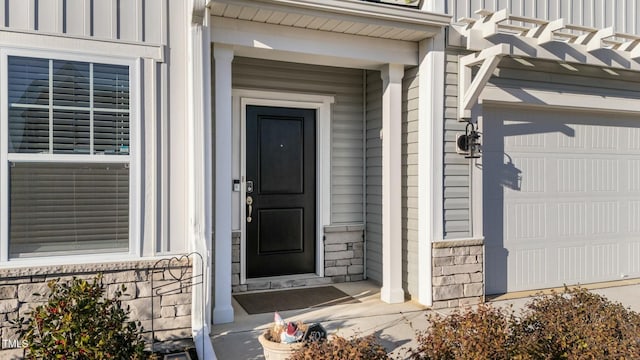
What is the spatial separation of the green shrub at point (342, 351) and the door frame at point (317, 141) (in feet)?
7.85

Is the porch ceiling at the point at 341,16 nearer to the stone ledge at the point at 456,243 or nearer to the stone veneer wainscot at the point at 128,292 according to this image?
the stone ledge at the point at 456,243

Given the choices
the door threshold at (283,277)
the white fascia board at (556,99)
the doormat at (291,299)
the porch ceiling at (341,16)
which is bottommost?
the doormat at (291,299)

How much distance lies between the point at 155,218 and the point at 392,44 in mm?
→ 2569

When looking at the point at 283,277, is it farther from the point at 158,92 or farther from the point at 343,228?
the point at 158,92

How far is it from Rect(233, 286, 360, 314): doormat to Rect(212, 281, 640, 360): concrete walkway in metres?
0.09

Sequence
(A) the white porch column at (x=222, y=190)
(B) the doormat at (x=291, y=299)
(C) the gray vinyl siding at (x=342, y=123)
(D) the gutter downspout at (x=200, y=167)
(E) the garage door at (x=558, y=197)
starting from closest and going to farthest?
(D) the gutter downspout at (x=200, y=167) < (A) the white porch column at (x=222, y=190) < (B) the doormat at (x=291, y=299) < (E) the garage door at (x=558, y=197) < (C) the gray vinyl siding at (x=342, y=123)

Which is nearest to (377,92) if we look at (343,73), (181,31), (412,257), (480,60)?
(343,73)

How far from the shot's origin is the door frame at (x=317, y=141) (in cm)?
486

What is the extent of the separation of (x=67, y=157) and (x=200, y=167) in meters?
0.90

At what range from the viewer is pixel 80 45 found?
11.3 ft

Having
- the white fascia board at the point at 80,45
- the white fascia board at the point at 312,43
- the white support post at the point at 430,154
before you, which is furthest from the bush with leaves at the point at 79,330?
the white support post at the point at 430,154

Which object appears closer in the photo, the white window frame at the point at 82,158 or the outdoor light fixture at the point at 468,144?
the white window frame at the point at 82,158

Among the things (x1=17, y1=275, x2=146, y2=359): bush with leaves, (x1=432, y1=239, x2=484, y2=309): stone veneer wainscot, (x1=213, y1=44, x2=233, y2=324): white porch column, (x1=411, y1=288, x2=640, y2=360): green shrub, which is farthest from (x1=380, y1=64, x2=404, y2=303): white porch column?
(x1=17, y1=275, x2=146, y2=359): bush with leaves

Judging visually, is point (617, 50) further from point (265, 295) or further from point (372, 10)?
point (265, 295)
